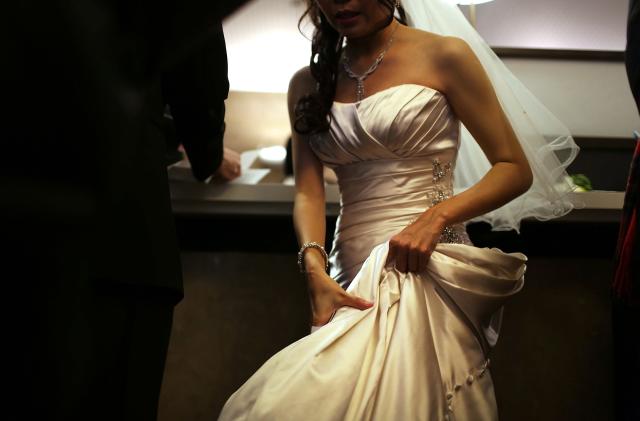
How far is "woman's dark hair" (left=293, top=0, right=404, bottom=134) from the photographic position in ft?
5.19

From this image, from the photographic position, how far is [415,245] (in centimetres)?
131

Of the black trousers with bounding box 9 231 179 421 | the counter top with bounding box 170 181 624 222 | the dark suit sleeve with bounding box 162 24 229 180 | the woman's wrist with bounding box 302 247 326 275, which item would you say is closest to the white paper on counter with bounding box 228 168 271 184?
the counter top with bounding box 170 181 624 222

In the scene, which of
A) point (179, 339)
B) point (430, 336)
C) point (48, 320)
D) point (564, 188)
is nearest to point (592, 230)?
point (564, 188)

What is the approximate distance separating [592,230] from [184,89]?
1497mm

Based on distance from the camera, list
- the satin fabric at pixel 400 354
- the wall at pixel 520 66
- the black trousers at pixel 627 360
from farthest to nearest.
Answer: the wall at pixel 520 66 < the black trousers at pixel 627 360 < the satin fabric at pixel 400 354

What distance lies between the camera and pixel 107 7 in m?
0.26

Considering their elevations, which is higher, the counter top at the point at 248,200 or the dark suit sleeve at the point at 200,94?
the dark suit sleeve at the point at 200,94

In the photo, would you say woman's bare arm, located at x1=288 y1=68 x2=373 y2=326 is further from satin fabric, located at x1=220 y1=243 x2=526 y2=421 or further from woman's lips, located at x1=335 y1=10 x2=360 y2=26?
woman's lips, located at x1=335 y1=10 x2=360 y2=26

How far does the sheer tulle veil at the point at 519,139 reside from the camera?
5.59ft

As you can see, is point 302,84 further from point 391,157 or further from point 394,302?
point 394,302

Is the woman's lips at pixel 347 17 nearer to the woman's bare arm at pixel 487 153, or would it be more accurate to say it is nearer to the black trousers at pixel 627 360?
the woman's bare arm at pixel 487 153

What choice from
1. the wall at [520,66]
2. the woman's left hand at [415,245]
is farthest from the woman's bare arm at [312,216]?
the wall at [520,66]

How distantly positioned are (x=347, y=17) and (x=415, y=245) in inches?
22.2

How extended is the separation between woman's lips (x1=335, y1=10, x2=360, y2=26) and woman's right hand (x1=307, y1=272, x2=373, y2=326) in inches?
22.6
